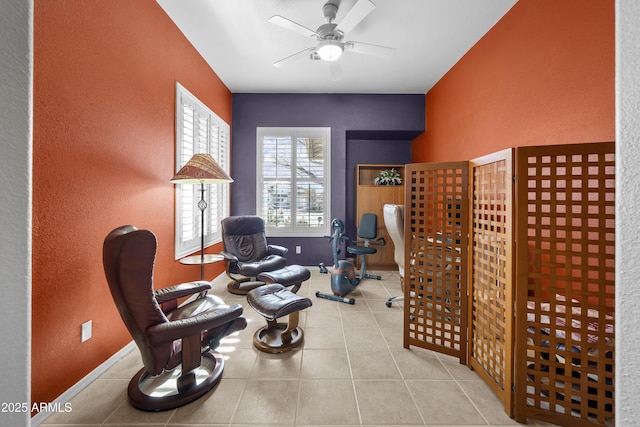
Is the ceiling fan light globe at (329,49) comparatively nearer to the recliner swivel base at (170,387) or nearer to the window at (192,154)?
the window at (192,154)

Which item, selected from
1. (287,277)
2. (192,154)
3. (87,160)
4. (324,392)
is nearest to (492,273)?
(324,392)

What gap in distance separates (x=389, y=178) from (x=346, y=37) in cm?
240

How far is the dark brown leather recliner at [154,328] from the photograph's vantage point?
129cm

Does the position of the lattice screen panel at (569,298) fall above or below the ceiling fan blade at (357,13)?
below

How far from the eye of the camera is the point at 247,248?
359cm

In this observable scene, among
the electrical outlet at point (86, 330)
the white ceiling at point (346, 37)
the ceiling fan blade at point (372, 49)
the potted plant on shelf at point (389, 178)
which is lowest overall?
the electrical outlet at point (86, 330)

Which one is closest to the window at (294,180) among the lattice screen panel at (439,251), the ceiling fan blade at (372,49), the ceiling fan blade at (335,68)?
the ceiling fan blade at (335,68)

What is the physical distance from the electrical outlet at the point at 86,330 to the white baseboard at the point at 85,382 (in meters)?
0.25

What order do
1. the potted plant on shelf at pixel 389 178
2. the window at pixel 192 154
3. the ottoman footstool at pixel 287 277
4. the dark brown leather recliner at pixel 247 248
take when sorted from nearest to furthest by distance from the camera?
the ottoman footstool at pixel 287 277 < the window at pixel 192 154 < the dark brown leather recliner at pixel 247 248 < the potted plant on shelf at pixel 389 178

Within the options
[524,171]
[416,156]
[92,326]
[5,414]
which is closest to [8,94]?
[5,414]

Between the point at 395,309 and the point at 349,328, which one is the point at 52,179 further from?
the point at 395,309

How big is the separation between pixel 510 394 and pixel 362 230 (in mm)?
2966

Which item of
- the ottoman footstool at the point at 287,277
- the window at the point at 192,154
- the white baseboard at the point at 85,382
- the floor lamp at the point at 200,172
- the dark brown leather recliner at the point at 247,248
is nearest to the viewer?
the white baseboard at the point at 85,382

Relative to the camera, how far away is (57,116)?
4.99 feet
